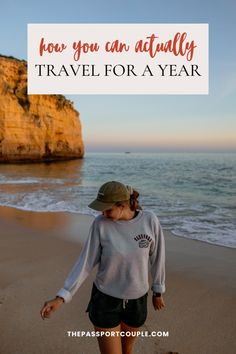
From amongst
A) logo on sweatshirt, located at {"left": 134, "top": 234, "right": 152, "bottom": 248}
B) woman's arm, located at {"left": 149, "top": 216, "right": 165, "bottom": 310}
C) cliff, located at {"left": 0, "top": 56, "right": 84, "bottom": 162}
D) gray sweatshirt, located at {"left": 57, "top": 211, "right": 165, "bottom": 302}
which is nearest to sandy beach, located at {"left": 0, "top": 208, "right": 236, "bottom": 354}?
woman's arm, located at {"left": 149, "top": 216, "right": 165, "bottom": 310}

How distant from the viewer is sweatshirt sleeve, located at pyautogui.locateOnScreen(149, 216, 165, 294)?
73.2 inches

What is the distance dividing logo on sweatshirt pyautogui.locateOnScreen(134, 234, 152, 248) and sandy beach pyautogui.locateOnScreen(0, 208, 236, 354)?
1.27 meters

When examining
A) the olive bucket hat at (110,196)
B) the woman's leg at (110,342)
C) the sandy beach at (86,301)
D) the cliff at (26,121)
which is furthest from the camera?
the cliff at (26,121)

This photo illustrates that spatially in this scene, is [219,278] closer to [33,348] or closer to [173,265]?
[173,265]

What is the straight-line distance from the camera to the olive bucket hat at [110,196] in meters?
1.73

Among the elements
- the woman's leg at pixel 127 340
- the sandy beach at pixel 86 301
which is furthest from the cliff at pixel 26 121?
the woman's leg at pixel 127 340

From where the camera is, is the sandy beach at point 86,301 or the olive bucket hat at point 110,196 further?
the sandy beach at point 86,301

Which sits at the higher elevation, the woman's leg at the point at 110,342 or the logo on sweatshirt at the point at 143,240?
the logo on sweatshirt at the point at 143,240

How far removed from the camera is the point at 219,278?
159 inches

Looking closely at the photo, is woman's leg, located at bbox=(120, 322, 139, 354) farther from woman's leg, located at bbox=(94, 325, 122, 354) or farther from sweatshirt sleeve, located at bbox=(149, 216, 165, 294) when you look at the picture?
sweatshirt sleeve, located at bbox=(149, 216, 165, 294)

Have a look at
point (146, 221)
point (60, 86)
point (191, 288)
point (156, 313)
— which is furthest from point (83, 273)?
point (60, 86)

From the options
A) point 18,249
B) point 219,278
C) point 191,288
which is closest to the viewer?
point 191,288

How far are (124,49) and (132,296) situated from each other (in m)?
8.04

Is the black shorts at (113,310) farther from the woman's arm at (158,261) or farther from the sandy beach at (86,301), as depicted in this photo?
the sandy beach at (86,301)
